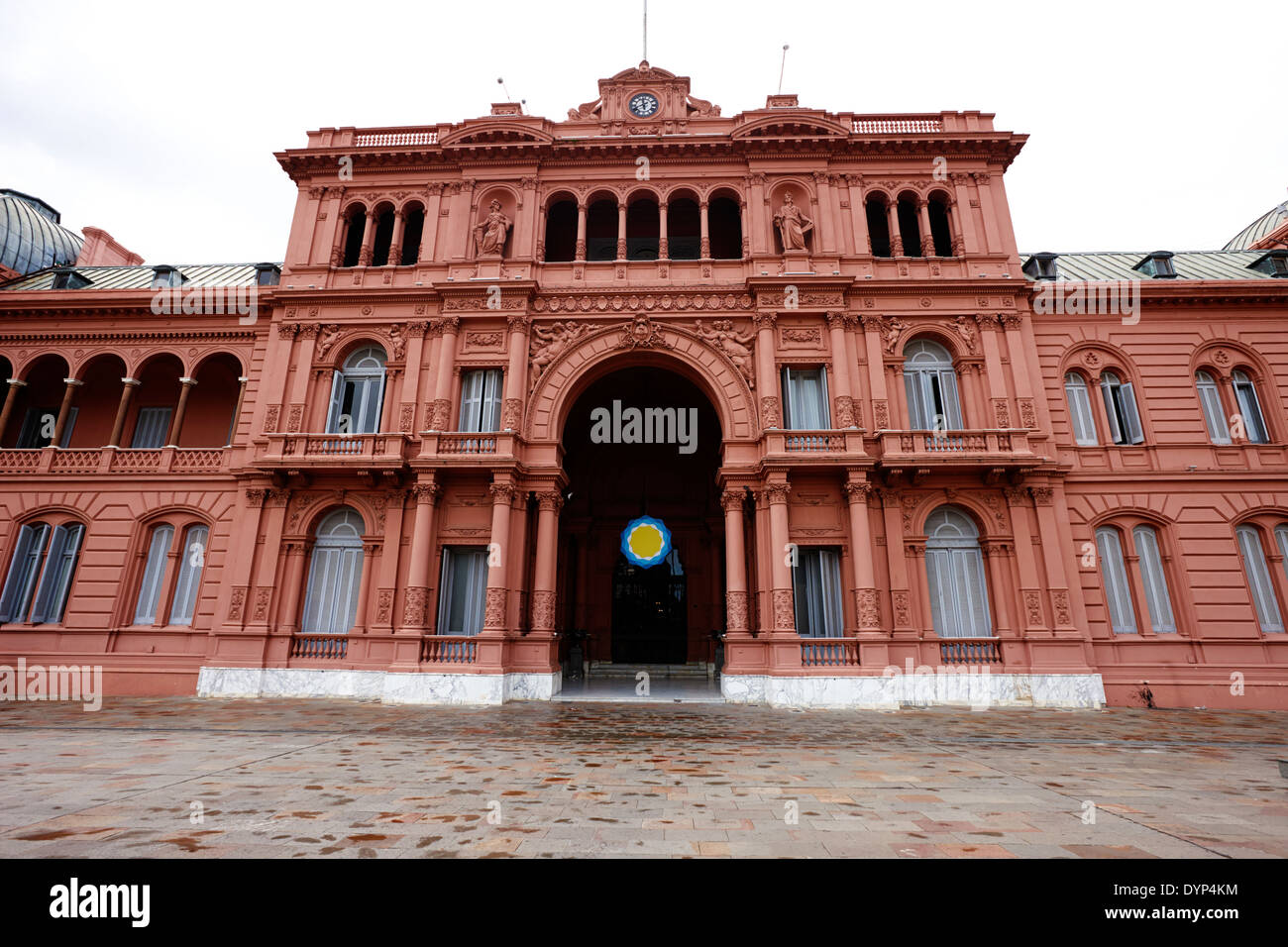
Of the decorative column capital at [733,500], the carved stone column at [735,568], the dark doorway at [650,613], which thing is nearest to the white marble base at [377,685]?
the carved stone column at [735,568]

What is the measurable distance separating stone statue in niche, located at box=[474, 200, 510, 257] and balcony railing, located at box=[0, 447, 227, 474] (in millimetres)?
11604

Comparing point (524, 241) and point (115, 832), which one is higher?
point (524, 241)

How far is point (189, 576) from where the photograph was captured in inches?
774

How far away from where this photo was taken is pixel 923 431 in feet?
59.7

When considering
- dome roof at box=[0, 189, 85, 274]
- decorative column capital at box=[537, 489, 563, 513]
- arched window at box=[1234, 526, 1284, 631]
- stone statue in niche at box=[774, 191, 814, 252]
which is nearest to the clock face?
stone statue in niche at box=[774, 191, 814, 252]

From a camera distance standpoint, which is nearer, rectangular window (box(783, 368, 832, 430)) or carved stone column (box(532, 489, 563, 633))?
carved stone column (box(532, 489, 563, 633))

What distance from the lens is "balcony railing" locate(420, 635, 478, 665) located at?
17.4m

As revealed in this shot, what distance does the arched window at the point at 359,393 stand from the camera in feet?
66.3

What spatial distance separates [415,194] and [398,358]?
680 centimetres

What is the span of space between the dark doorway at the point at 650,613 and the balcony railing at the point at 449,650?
8.46 meters

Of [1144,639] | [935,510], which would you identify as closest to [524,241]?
[935,510]

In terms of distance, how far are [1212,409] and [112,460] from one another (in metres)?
38.0

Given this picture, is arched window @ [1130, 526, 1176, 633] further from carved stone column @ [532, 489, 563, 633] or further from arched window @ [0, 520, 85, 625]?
arched window @ [0, 520, 85, 625]

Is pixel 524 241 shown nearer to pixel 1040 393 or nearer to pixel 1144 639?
pixel 1040 393
